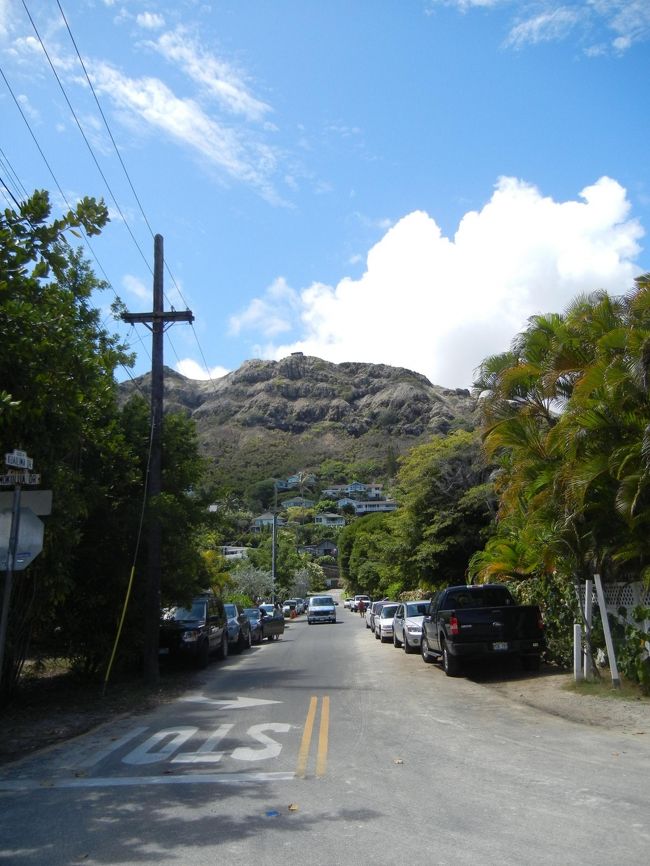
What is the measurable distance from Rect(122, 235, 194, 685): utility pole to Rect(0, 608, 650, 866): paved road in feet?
14.2

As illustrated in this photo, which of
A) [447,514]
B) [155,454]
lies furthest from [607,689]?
[447,514]

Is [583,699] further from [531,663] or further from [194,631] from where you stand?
[194,631]

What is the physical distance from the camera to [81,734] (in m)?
10.8

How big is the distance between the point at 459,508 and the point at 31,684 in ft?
62.9

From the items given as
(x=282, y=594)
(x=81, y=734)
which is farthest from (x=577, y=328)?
(x=282, y=594)

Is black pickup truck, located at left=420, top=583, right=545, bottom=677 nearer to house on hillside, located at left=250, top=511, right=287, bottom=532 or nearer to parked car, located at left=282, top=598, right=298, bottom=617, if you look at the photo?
parked car, located at left=282, top=598, right=298, bottom=617

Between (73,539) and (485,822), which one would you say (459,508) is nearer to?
(73,539)

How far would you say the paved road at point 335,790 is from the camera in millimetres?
5445

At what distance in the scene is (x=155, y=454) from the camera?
17.0 meters

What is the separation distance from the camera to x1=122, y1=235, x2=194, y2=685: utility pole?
16547mm

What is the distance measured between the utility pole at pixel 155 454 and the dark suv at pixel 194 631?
241cm

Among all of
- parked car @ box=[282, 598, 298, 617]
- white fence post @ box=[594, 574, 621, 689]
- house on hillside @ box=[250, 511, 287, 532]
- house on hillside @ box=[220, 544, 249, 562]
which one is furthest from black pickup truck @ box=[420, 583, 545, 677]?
house on hillside @ box=[250, 511, 287, 532]

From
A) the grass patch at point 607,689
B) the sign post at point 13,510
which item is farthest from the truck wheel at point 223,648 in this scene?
the sign post at point 13,510

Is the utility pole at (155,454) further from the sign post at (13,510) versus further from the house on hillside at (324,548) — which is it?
the house on hillside at (324,548)
